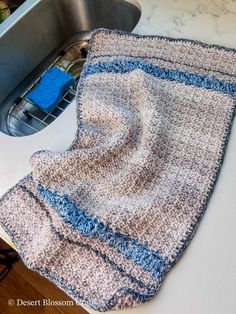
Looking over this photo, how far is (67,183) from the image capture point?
1.92 feet

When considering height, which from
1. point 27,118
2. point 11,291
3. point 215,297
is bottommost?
point 11,291

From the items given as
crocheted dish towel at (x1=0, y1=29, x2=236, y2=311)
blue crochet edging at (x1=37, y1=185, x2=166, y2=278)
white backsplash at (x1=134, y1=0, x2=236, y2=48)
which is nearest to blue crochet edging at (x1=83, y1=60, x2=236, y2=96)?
crocheted dish towel at (x1=0, y1=29, x2=236, y2=311)

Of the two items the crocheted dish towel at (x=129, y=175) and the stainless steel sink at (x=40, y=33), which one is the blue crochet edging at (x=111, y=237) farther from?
the stainless steel sink at (x=40, y=33)

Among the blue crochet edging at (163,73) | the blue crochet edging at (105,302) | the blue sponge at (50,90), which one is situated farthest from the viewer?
the blue sponge at (50,90)

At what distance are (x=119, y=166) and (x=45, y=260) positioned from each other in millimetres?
174

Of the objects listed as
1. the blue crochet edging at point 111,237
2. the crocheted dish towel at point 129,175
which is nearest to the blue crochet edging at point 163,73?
the crocheted dish towel at point 129,175

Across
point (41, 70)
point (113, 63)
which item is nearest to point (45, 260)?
point (113, 63)

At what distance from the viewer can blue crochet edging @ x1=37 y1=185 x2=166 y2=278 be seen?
1.68ft

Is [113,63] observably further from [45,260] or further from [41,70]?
[45,260]

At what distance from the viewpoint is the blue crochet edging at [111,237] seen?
0.51 metres

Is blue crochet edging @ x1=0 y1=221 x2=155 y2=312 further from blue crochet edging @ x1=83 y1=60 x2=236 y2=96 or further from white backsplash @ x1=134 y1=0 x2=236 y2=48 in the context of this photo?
white backsplash @ x1=134 y1=0 x2=236 y2=48

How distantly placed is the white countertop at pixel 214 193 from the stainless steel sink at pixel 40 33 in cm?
11

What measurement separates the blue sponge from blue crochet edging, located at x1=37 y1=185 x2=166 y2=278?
309mm

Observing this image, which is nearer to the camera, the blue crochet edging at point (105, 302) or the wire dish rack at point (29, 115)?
the blue crochet edging at point (105, 302)
